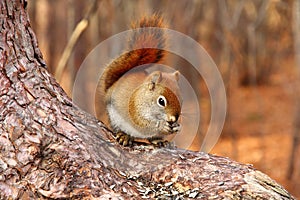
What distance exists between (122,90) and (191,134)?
39.7 inches

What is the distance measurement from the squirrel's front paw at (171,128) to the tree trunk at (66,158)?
252mm

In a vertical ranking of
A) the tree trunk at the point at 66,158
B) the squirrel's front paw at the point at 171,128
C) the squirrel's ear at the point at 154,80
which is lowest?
the tree trunk at the point at 66,158

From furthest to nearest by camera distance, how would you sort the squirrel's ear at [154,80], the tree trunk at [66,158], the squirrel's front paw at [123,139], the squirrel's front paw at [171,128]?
the squirrel's ear at [154,80], the squirrel's front paw at [171,128], the squirrel's front paw at [123,139], the tree trunk at [66,158]

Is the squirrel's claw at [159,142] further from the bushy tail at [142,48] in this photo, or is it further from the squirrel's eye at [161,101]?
the bushy tail at [142,48]

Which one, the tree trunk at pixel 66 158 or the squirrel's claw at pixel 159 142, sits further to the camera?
the squirrel's claw at pixel 159 142

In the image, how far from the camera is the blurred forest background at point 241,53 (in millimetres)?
6047

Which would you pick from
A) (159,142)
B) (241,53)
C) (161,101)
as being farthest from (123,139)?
(241,53)

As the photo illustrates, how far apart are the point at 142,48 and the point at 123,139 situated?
48cm

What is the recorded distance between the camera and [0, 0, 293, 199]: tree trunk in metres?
2.08

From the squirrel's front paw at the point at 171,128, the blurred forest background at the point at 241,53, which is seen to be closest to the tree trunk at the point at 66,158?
the squirrel's front paw at the point at 171,128

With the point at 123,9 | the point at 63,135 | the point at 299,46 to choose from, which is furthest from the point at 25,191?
the point at 123,9

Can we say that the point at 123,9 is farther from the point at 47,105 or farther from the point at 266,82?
the point at 47,105

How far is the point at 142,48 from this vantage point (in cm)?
267

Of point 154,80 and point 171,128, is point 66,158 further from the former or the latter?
point 154,80
